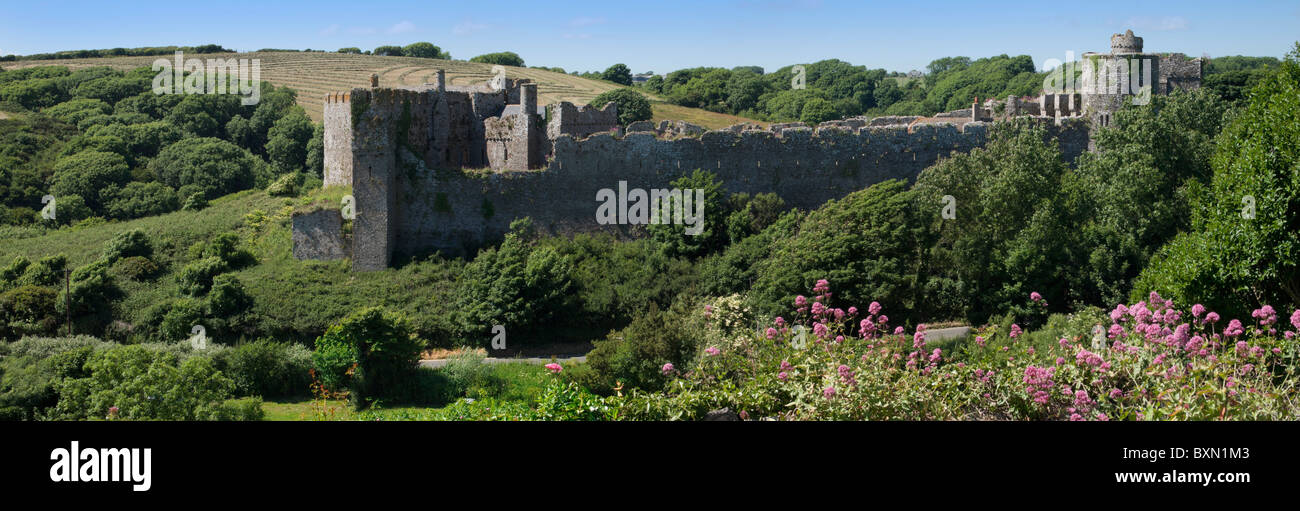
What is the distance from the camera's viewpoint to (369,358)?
2530cm

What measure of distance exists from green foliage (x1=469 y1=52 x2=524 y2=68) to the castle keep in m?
63.4

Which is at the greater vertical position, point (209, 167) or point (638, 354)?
point (209, 167)

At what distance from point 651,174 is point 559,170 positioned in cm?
233

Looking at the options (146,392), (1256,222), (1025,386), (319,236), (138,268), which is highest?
(1256,222)

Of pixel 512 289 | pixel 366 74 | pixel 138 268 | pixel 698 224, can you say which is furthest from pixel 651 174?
pixel 366 74

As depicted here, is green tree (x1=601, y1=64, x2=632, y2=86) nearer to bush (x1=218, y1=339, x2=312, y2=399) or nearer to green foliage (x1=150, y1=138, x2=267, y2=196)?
green foliage (x1=150, y1=138, x2=267, y2=196)

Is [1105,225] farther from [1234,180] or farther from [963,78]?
[963,78]

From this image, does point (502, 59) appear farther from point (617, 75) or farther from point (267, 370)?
point (267, 370)

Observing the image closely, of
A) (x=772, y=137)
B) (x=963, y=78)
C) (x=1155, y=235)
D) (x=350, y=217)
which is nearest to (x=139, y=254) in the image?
(x=350, y=217)

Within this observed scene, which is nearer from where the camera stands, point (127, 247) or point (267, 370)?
point (267, 370)

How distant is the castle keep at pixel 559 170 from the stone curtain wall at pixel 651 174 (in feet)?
0.08

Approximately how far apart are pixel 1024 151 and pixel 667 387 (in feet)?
57.2

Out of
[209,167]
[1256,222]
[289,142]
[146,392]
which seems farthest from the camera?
[289,142]

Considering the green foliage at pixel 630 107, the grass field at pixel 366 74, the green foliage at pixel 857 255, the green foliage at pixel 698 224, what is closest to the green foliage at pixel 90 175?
the grass field at pixel 366 74
